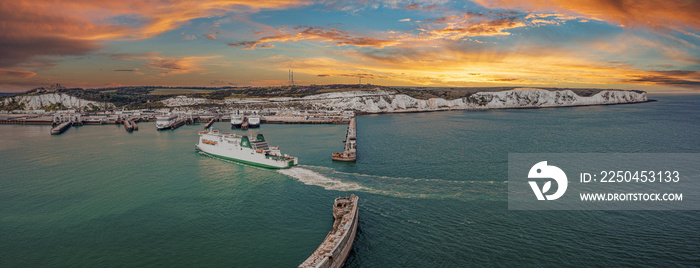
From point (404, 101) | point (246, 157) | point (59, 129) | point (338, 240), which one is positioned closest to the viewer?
point (338, 240)

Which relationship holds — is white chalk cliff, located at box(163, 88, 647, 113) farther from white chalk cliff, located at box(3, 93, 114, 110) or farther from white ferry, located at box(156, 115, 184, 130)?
white ferry, located at box(156, 115, 184, 130)

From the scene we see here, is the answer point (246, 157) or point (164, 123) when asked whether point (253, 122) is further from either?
point (246, 157)

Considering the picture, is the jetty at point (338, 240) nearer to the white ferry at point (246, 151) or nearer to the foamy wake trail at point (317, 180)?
the foamy wake trail at point (317, 180)

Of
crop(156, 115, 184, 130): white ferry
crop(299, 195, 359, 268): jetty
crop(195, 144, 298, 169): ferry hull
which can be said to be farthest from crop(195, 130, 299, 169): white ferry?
crop(156, 115, 184, 130): white ferry

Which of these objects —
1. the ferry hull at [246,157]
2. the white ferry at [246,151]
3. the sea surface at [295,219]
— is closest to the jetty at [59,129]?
the sea surface at [295,219]

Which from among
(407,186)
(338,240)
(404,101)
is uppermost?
(404,101)

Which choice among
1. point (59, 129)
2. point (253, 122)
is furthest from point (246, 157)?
point (59, 129)

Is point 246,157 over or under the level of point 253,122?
under
